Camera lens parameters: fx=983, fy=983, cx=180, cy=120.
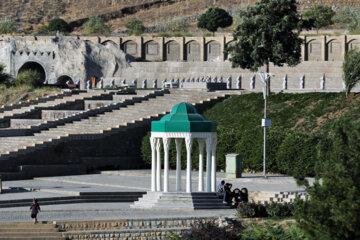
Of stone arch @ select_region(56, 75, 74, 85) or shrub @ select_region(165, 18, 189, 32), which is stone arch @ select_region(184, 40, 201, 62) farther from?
shrub @ select_region(165, 18, 189, 32)

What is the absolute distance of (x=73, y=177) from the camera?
40.0 meters

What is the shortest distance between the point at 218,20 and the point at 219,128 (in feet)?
146

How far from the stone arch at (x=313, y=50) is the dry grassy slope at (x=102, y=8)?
31.1 meters

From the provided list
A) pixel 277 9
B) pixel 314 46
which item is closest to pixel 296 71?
pixel 314 46

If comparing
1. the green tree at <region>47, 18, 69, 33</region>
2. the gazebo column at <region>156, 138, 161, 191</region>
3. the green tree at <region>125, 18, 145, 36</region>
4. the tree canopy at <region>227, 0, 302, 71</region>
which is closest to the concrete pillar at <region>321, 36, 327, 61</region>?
the tree canopy at <region>227, 0, 302, 71</region>

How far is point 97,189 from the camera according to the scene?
34.8 meters

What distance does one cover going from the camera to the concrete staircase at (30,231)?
2656 cm

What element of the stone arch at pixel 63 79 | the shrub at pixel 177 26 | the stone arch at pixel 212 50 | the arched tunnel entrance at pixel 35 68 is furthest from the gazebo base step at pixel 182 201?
the shrub at pixel 177 26

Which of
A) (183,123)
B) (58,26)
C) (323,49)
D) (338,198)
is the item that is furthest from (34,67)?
(338,198)

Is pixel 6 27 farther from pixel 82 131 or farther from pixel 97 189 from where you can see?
pixel 97 189

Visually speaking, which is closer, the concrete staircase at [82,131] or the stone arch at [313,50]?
the concrete staircase at [82,131]

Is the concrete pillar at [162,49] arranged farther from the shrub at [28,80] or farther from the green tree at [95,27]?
the green tree at [95,27]

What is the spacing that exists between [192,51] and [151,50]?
10.9ft

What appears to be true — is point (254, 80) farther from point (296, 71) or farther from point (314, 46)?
point (314, 46)
